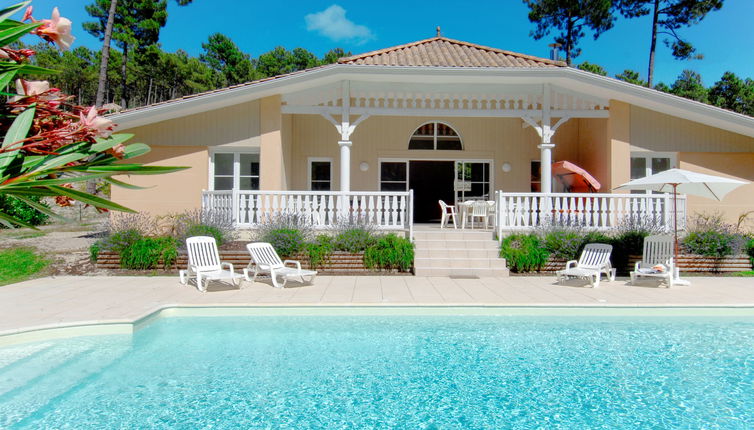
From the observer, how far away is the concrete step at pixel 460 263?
1092 centimetres

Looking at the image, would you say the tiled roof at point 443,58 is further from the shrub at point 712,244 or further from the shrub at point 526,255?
the shrub at point 712,244

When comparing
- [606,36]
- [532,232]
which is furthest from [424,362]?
[606,36]

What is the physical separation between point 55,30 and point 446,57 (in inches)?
516

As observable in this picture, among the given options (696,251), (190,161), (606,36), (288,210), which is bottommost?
(696,251)

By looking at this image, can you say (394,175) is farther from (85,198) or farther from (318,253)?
(85,198)

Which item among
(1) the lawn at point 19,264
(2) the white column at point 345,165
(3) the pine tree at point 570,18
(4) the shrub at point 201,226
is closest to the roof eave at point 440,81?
(2) the white column at point 345,165

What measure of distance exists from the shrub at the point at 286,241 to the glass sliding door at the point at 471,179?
23.3 ft

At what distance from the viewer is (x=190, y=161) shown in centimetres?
1300

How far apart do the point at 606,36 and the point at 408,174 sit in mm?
19529

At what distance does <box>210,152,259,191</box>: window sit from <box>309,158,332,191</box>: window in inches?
104

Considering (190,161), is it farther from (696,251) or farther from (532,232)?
(696,251)

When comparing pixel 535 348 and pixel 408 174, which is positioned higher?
pixel 408 174

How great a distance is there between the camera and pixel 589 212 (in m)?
11.7

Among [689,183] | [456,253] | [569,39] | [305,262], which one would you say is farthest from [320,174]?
[569,39]
